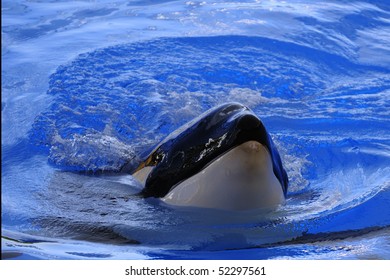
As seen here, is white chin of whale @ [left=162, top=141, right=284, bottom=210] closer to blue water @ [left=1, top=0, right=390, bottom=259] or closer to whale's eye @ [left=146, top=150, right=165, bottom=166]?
blue water @ [left=1, top=0, right=390, bottom=259]

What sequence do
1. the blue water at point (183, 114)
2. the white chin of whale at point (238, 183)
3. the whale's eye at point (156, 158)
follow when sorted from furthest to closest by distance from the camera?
the whale's eye at point (156, 158)
the blue water at point (183, 114)
the white chin of whale at point (238, 183)

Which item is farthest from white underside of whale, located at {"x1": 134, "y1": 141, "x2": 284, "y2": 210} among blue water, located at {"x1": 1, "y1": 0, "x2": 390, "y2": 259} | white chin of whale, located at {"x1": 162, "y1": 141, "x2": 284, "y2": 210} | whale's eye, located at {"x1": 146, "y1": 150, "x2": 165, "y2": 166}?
whale's eye, located at {"x1": 146, "y1": 150, "x2": 165, "y2": 166}

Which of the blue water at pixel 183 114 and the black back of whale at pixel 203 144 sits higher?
the black back of whale at pixel 203 144

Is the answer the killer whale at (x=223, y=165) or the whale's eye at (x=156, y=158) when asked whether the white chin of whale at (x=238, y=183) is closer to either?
the killer whale at (x=223, y=165)

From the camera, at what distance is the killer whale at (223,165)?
14.8 feet

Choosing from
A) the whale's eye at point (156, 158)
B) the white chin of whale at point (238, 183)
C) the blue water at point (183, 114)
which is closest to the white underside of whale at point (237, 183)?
the white chin of whale at point (238, 183)

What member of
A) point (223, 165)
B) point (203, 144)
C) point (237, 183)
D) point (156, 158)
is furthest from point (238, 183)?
point (156, 158)

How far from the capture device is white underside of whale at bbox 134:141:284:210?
4.48 m

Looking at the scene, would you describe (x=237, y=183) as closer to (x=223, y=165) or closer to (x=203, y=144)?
(x=223, y=165)

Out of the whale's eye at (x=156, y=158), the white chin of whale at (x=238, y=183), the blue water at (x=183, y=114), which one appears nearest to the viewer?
the white chin of whale at (x=238, y=183)

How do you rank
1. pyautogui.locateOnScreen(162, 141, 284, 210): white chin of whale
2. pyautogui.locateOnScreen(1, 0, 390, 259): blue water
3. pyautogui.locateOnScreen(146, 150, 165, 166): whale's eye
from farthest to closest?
pyautogui.locateOnScreen(146, 150, 165, 166): whale's eye, pyautogui.locateOnScreen(1, 0, 390, 259): blue water, pyautogui.locateOnScreen(162, 141, 284, 210): white chin of whale

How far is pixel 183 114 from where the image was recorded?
821 cm

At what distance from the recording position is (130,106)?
28.2 feet

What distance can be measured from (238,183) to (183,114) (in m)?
3.71
